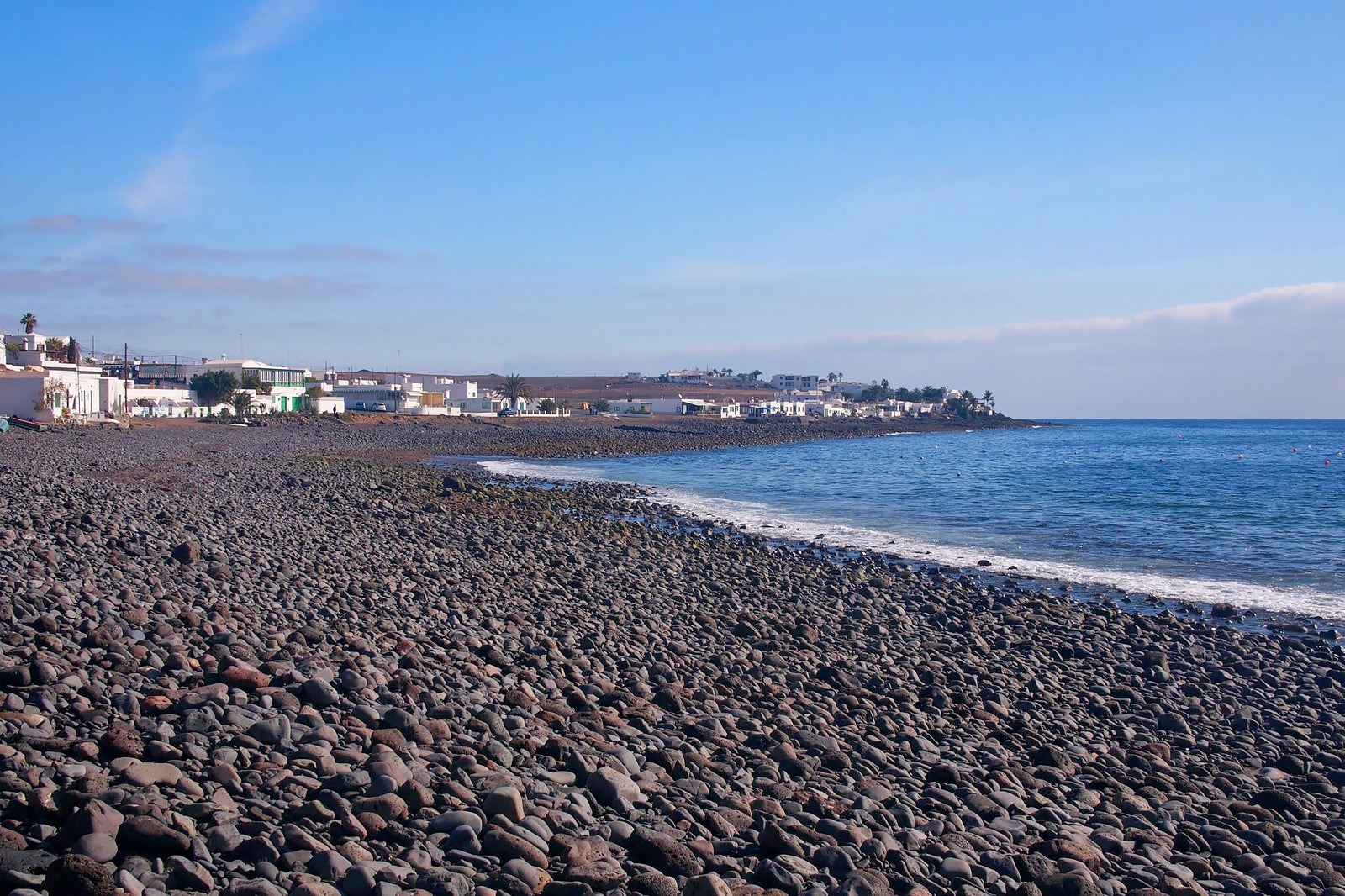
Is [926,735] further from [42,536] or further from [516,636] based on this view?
[42,536]

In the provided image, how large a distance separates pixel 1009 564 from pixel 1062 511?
44.5 feet

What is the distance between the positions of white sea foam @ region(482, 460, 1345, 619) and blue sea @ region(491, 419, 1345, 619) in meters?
0.06

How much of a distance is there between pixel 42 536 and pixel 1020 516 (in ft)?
88.4

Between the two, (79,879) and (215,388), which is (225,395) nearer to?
(215,388)

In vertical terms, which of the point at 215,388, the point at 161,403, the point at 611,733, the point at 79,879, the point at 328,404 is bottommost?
the point at 611,733

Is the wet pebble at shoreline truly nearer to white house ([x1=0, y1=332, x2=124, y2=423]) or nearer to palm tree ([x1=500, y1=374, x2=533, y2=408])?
white house ([x1=0, y1=332, x2=124, y2=423])

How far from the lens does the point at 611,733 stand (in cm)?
812

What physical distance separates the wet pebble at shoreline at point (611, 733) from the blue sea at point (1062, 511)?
202 inches

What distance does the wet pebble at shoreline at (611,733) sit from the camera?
5.46 metres

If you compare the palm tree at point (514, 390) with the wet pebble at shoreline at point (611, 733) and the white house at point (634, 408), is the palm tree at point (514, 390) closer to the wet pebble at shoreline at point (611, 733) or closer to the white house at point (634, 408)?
the white house at point (634, 408)

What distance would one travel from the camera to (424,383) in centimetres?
13100

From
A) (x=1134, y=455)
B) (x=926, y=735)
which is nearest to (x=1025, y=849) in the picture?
(x=926, y=735)

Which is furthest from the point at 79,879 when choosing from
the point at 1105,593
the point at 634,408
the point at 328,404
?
the point at 634,408

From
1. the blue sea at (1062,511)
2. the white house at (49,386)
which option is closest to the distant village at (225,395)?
the white house at (49,386)
